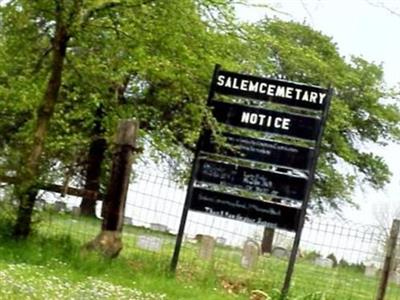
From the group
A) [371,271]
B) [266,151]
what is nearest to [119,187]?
[266,151]

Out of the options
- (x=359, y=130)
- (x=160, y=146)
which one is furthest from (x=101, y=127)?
(x=359, y=130)

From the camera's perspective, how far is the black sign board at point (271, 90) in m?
12.4

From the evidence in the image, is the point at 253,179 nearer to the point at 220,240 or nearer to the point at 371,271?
the point at 220,240

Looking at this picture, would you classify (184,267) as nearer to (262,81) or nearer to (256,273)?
(256,273)

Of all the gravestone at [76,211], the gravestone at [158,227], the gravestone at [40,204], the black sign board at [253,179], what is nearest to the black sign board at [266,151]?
the black sign board at [253,179]

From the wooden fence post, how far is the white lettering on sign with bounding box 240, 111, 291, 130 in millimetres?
1424

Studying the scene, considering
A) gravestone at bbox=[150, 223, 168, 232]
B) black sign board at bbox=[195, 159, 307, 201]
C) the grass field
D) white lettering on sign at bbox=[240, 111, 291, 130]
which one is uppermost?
white lettering on sign at bbox=[240, 111, 291, 130]

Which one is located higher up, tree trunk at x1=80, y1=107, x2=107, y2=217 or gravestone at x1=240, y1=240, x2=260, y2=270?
tree trunk at x1=80, y1=107, x2=107, y2=217

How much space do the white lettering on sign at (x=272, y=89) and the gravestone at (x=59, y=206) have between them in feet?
8.67

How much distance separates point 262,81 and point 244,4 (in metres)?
1.09

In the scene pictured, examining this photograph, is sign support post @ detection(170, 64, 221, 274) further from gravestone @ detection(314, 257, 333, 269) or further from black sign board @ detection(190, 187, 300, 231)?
gravestone @ detection(314, 257, 333, 269)

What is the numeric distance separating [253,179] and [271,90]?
1.17 meters

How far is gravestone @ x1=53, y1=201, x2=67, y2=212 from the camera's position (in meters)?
12.9

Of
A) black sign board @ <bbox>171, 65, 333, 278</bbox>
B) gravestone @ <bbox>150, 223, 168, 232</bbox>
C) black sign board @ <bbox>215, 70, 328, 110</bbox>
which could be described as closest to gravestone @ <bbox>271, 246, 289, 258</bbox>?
black sign board @ <bbox>171, 65, 333, 278</bbox>
